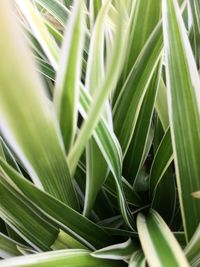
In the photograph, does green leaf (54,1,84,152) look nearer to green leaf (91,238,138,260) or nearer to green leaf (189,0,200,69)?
green leaf (91,238,138,260)

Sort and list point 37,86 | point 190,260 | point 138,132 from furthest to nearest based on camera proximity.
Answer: point 138,132
point 190,260
point 37,86

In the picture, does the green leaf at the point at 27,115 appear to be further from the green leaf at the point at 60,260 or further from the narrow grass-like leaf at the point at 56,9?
the narrow grass-like leaf at the point at 56,9

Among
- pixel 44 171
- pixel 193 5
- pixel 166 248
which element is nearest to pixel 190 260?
pixel 166 248

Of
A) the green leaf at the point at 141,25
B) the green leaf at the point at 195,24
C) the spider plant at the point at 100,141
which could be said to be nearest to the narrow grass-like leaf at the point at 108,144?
the spider plant at the point at 100,141

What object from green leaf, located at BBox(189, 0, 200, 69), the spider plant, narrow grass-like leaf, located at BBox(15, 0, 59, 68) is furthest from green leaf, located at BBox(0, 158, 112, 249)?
green leaf, located at BBox(189, 0, 200, 69)

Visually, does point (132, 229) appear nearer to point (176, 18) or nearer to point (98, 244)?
point (98, 244)
